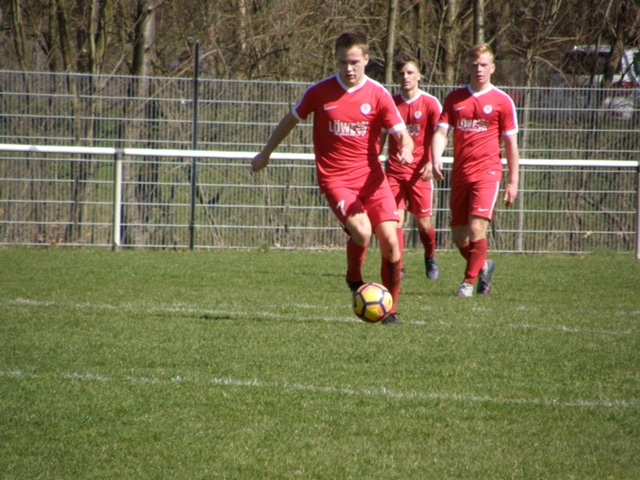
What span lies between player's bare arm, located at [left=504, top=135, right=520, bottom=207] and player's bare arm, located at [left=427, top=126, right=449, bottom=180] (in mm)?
567

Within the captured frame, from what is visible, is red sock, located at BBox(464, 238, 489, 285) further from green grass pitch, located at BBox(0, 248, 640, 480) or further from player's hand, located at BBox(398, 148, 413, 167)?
player's hand, located at BBox(398, 148, 413, 167)

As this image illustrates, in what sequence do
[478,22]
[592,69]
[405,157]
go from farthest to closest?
[592,69], [478,22], [405,157]

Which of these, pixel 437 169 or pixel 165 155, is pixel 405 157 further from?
pixel 165 155

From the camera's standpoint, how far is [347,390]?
5180 millimetres

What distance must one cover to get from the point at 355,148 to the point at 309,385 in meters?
2.62

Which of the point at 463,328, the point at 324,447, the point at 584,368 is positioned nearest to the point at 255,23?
the point at 463,328

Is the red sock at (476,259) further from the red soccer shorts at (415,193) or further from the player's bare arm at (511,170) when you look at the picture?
the red soccer shorts at (415,193)

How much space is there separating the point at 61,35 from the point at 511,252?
8.08 metres

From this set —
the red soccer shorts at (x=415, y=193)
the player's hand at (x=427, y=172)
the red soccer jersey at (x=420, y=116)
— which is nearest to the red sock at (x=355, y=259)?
the player's hand at (x=427, y=172)

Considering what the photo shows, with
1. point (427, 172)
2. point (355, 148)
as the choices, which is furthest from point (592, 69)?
point (355, 148)

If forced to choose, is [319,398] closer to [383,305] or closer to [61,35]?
[383,305]

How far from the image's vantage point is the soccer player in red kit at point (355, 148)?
733cm

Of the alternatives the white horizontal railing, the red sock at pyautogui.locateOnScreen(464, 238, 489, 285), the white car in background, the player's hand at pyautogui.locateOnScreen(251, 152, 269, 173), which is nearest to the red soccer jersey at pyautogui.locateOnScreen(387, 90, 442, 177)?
the red sock at pyautogui.locateOnScreen(464, 238, 489, 285)

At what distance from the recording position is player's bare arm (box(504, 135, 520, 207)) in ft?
28.8
